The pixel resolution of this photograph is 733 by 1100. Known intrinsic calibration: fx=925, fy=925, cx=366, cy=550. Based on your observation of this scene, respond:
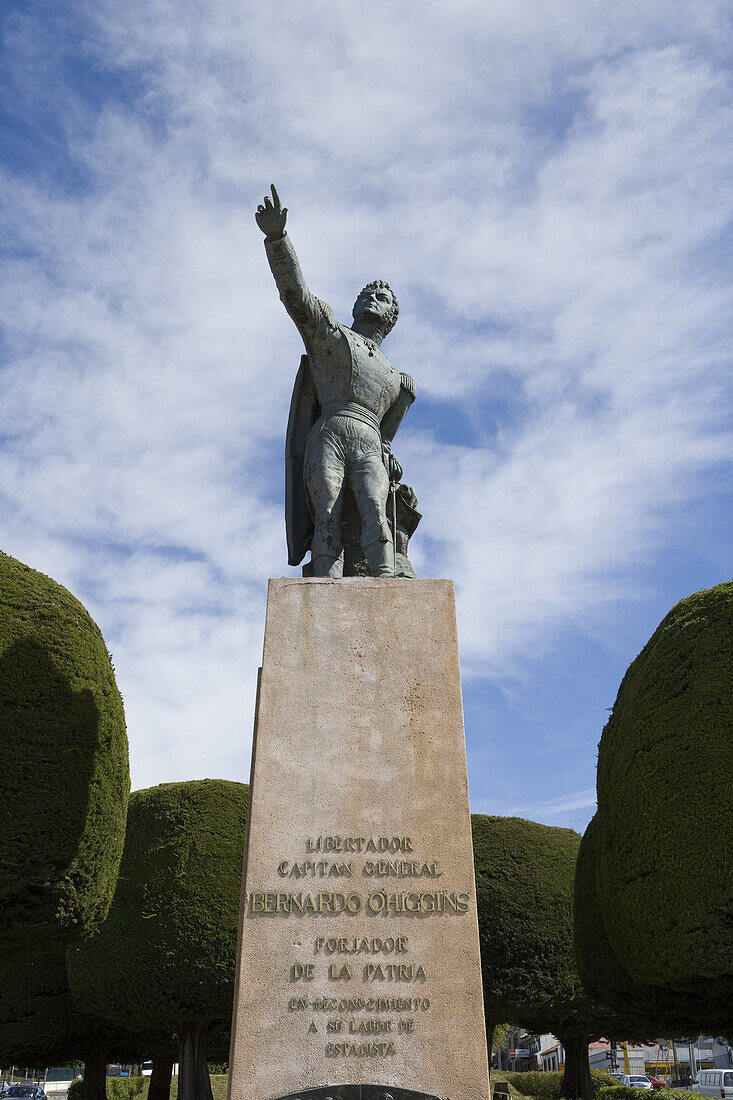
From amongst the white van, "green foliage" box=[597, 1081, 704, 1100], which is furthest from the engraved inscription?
the white van

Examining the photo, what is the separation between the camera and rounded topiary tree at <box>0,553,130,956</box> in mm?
8031

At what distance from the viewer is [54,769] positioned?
8.23 metres

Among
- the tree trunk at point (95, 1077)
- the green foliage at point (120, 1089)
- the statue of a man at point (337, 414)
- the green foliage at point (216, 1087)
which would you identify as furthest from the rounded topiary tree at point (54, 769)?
the green foliage at point (216, 1087)

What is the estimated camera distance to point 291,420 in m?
8.55

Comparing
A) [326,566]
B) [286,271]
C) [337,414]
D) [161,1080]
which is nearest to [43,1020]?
[161,1080]

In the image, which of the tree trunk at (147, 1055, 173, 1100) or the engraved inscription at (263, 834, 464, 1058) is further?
the tree trunk at (147, 1055, 173, 1100)

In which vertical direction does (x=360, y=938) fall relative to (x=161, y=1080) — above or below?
above

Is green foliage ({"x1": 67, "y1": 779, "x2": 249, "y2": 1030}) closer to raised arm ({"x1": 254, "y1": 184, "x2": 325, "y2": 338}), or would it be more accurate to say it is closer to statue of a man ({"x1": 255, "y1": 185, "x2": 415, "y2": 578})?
statue of a man ({"x1": 255, "y1": 185, "x2": 415, "y2": 578})

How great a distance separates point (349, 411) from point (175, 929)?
10236 millimetres

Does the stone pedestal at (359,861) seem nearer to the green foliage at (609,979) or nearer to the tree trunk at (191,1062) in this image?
the green foliage at (609,979)

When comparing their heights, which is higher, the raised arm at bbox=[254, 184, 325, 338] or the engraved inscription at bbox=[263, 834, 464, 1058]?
the raised arm at bbox=[254, 184, 325, 338]

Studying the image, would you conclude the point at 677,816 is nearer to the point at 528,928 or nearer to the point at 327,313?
the point at 327,313

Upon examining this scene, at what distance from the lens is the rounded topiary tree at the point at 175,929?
1475cm

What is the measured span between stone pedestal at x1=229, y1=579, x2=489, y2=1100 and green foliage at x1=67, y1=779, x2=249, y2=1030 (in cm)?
954
